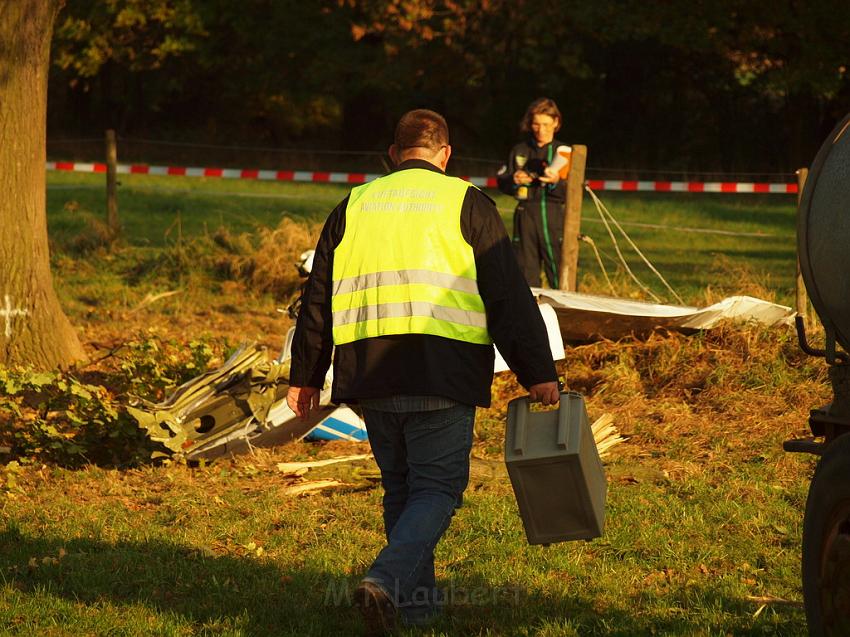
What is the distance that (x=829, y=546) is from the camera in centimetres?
379

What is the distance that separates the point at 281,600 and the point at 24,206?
542 centimetres

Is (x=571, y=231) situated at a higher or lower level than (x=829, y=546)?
higher

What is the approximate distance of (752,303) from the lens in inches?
369

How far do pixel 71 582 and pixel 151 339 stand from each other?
3.80 m

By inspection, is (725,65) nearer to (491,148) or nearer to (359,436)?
(491,148)

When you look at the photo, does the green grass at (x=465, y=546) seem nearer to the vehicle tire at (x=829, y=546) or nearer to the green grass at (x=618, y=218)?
the vehicle tire at (x=829, y=546)

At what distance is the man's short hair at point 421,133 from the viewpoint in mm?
4699

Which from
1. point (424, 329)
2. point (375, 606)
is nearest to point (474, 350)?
point (424, 329)

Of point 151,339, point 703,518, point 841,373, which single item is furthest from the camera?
point 151,339

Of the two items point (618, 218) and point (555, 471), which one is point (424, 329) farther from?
point (618, 218)

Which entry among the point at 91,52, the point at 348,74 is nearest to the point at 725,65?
the point at 348,74

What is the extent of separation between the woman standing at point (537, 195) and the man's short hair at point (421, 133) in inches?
223

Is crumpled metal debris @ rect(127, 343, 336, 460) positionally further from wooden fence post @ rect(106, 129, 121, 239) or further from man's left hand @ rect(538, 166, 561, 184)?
wooden fence post @ rect(106, 129, 121, 239)

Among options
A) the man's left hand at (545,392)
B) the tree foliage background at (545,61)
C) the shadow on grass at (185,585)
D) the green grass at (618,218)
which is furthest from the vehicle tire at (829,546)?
the tree foliage background at (545,61)
